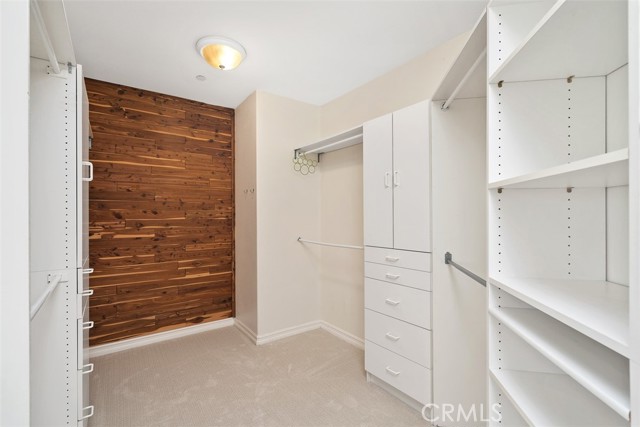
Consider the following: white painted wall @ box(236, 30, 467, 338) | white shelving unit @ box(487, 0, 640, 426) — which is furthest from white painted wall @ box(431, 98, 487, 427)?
white painted wall @ box(236, 30, 467, 338)

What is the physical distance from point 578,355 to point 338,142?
7.22ft

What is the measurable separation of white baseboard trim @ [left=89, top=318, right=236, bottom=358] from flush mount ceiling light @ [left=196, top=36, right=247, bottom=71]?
8.56 feet

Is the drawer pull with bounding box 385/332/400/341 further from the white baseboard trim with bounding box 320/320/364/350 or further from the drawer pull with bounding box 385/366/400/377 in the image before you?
the white baseboard trim with bounding box 320/320/364/350

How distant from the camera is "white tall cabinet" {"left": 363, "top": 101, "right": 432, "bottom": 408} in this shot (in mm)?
1770

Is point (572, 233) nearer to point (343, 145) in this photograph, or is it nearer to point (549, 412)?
point (549, 412)

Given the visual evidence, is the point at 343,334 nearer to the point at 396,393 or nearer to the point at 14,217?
the point at 396,393

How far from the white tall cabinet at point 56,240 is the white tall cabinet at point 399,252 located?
1.73m

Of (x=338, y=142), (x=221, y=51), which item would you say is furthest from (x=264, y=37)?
(x=338, y=142)

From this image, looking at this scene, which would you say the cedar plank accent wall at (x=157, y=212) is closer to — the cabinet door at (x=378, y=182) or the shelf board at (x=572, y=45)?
the cabinet door at (x=378, y=182)

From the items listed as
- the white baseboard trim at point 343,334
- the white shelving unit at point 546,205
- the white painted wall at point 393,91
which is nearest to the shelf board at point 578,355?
the white shelving unit at point 546,205

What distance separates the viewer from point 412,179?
1.84m

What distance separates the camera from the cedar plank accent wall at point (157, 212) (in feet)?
8.65

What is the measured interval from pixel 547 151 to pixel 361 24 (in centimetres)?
149

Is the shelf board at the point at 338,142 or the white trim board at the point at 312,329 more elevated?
the shelf board at the point at 338,142
